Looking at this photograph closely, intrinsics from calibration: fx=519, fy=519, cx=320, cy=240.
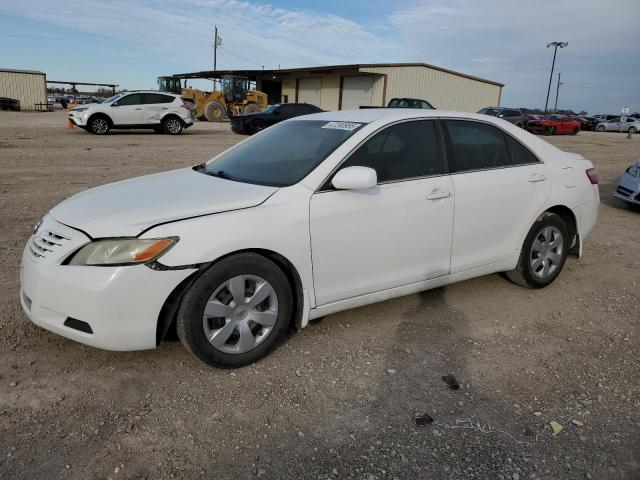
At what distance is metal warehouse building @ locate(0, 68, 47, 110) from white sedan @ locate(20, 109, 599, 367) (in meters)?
46.3

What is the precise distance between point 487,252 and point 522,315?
0.58 meters

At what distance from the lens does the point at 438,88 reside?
39.4 metres

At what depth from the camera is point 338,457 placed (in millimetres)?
2490

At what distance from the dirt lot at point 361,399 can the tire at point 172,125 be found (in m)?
17.7

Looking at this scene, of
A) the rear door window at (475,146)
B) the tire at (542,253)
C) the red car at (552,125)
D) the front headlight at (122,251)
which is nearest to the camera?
the front headlight at (122,251)

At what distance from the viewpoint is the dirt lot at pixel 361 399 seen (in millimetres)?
2449

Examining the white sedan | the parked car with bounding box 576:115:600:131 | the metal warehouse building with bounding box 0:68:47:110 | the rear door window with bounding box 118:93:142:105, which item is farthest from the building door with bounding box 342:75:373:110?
the white sedan

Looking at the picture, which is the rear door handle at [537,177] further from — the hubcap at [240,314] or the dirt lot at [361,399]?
the hubcap at [240,314]

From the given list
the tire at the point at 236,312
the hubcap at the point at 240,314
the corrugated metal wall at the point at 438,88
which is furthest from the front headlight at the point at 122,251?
the corrugated metal wall at the point at 438,88

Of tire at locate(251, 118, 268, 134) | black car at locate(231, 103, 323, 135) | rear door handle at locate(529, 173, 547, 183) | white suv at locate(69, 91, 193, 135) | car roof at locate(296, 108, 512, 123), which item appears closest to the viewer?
car roof at locate(296, 108, 512, 123)

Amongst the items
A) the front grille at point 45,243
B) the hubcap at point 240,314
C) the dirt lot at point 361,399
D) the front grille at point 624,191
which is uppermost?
the front grille at point 45,243

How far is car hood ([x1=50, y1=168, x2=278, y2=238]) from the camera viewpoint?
9.42ft

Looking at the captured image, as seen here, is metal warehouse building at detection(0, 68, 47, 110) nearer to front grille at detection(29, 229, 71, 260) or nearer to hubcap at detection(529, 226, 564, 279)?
front grille at detection(29, 229, 71, 260)

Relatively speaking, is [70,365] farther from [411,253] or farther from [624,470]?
[624,470]
